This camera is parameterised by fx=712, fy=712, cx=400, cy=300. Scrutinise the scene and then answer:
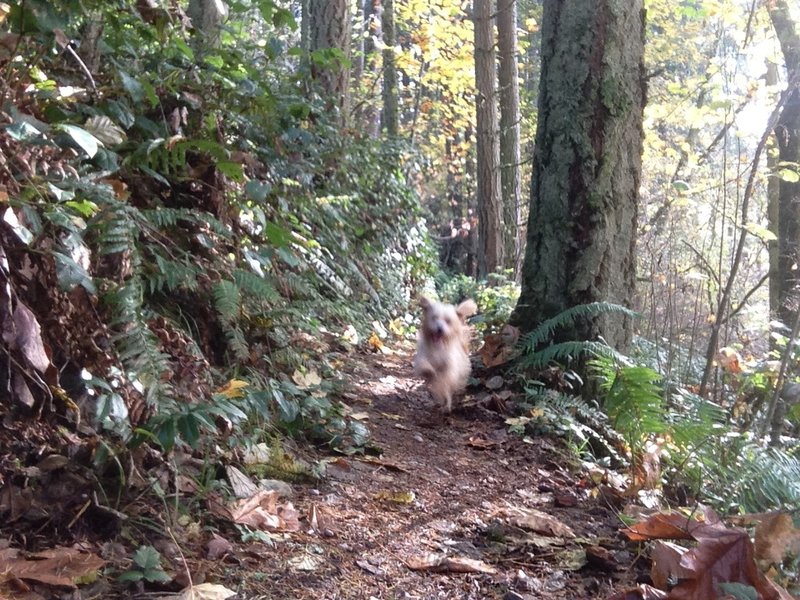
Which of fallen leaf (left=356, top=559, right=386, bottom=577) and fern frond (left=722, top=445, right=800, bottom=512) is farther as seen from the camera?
fern frond (left=722, top=445, right=800, bottom=512)

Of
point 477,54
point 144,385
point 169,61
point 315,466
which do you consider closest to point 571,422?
point 315,466

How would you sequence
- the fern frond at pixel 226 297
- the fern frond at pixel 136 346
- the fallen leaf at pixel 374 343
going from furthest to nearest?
the fallen leaf at pixel 374 343 → the fern frond at pixel 226 297 → the fern frond at pixel 136 346

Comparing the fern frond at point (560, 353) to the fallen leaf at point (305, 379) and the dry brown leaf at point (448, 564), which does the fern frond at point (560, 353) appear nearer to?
the fallen leaf at point (305, 379)

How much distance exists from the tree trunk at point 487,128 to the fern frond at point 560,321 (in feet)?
23.4

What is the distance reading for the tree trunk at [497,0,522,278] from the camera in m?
12.6

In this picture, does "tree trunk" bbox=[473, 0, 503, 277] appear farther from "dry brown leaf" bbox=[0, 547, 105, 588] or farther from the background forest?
"dry brown leaf" bbox=[0, 547, 105, 588]

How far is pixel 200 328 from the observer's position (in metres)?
3.70

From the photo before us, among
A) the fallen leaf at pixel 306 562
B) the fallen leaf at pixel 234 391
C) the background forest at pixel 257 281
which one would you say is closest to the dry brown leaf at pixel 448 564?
the fallen leaf at pixel 306 562

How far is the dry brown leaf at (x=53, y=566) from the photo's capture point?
73.9 inches

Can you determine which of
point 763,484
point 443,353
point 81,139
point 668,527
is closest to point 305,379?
point 443,353

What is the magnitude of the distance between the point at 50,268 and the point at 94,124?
3.32 feet

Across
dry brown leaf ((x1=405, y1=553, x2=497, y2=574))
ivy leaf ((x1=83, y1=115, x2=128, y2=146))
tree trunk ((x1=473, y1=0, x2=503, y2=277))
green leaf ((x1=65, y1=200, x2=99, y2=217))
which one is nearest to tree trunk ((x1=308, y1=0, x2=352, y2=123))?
tree trunk ((x1=473, y1=0, x2=503, y2=277))

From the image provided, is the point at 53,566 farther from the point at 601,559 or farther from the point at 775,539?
the point at 775,539

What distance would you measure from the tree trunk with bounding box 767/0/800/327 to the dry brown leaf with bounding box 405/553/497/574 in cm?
827
